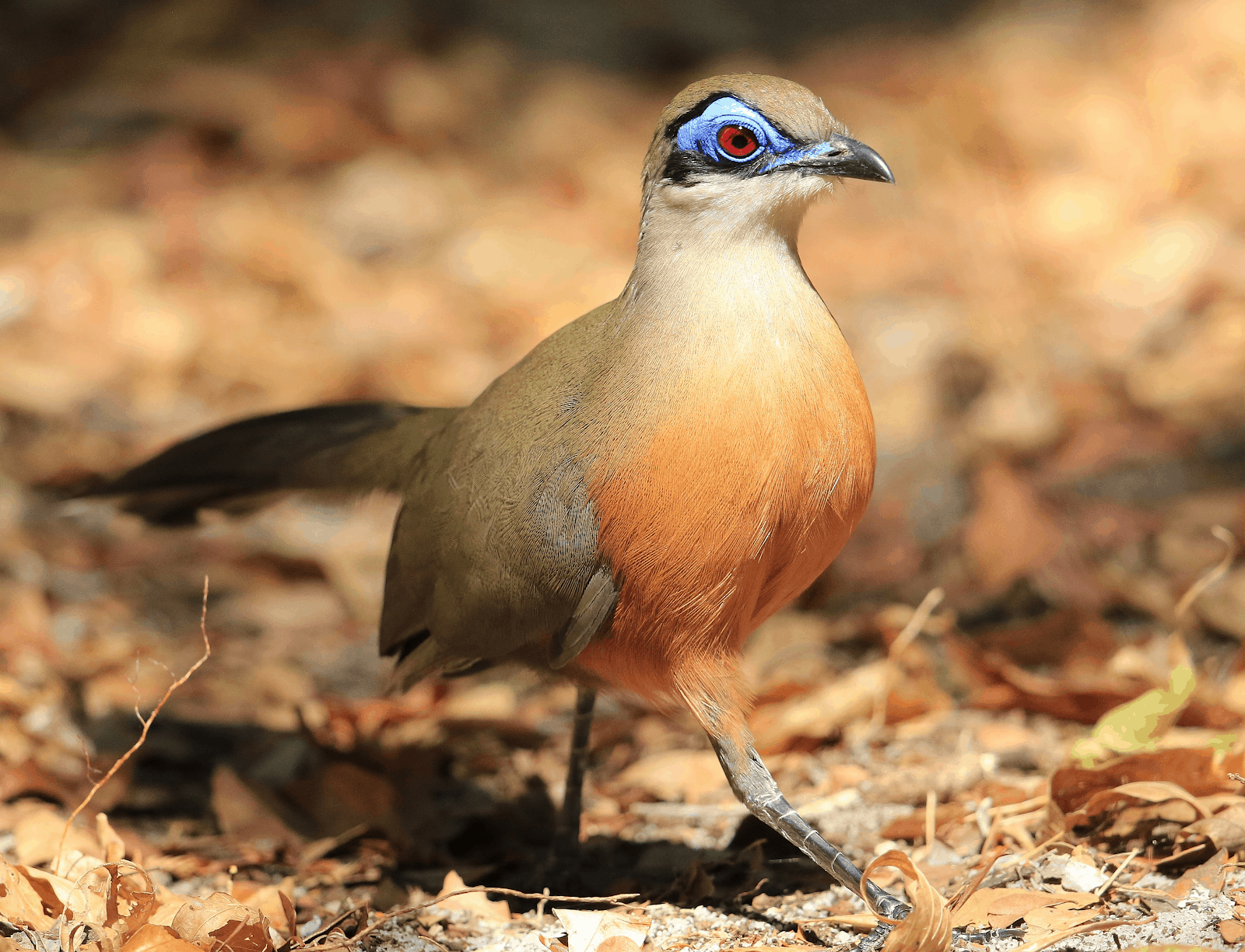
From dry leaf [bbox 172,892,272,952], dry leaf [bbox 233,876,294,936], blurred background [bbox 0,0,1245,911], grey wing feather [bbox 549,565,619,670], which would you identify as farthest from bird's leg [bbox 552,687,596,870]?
dry leaf [bbox 172,892,272,952]

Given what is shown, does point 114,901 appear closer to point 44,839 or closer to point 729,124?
point 44,839

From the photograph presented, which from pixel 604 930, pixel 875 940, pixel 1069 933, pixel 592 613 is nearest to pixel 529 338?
pixel 592 613

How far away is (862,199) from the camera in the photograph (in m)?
8.85

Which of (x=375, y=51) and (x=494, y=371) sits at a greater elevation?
(x=375, y=51)

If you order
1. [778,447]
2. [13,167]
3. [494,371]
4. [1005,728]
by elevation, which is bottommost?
[1005,728]

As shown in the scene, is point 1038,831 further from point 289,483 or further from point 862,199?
point 862,199

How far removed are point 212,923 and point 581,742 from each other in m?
1.34

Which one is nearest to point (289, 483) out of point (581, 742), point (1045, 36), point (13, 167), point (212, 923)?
point (581, 742)

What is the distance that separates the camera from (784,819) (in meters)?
3.36

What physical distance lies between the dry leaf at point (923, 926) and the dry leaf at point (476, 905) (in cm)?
112

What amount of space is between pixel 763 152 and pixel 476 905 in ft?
7.19

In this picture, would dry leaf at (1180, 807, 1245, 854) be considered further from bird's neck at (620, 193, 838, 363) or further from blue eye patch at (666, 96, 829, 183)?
blue eye patch at (666, 96, 829, 183)

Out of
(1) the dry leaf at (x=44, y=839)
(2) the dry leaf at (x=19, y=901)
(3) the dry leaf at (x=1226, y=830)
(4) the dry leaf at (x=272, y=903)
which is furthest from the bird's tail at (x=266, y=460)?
(3) the dry leaf at (x=1226, y=830)

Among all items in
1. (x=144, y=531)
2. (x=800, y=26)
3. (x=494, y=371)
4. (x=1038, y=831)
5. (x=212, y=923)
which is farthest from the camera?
(x=800, y=26)
